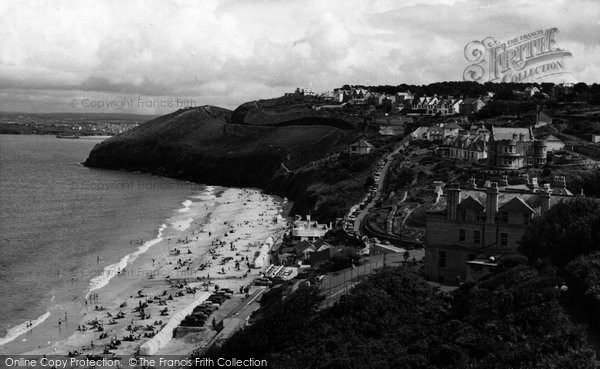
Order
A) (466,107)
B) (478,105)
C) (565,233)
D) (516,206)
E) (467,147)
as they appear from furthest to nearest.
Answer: (466,107), (478,105), (467,147), (516,206), (565,233)

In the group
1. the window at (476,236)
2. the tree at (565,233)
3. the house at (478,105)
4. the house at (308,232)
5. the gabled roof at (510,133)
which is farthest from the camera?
the house at (478,105)

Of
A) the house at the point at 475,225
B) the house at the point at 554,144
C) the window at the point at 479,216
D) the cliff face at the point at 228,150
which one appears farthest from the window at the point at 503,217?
the cliff face at the point at 228,150

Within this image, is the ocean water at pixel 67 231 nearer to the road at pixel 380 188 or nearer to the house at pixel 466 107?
the road at pixel 380 188

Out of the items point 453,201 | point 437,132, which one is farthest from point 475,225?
point 437,132

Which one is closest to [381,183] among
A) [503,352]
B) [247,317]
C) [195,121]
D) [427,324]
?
[247,317]

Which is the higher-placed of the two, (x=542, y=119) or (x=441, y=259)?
(x=542, y=119)

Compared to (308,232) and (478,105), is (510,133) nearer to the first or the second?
(308,232)
